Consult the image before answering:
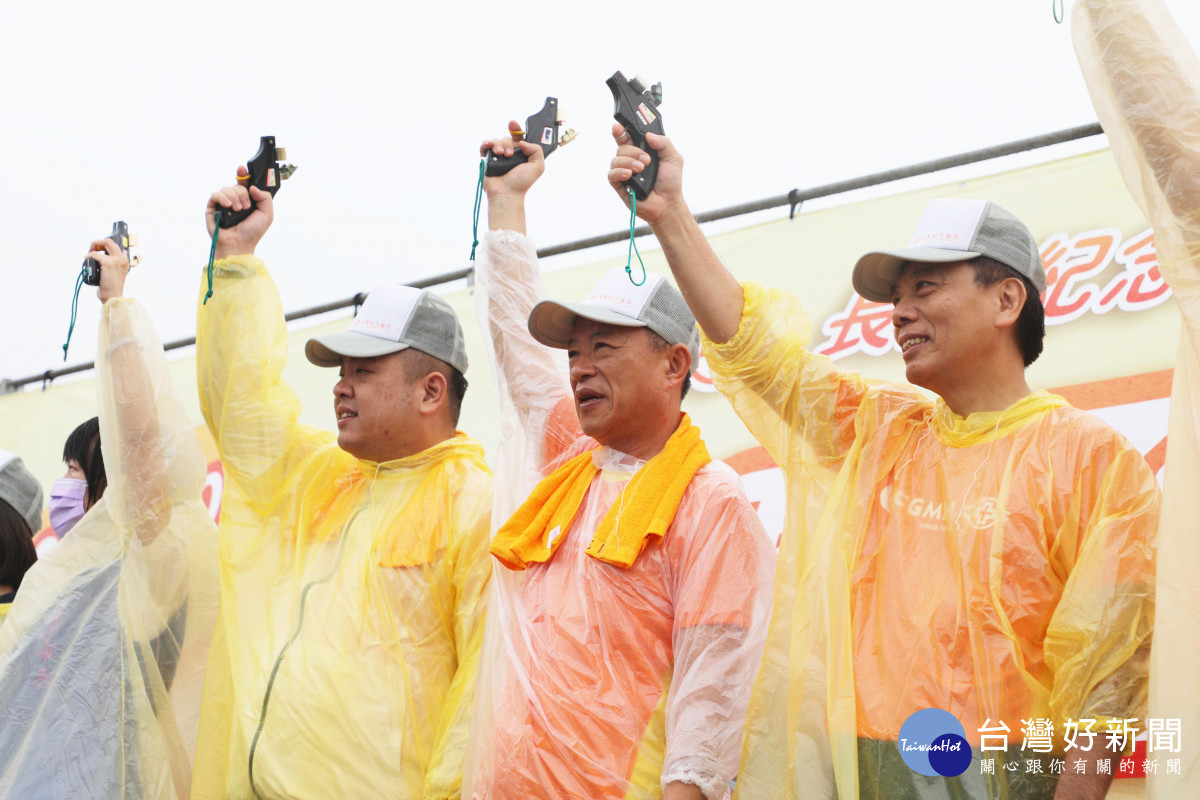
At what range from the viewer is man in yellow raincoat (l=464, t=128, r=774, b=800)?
6.26ft

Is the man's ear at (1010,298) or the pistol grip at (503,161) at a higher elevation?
the pistol grip at (503,161)

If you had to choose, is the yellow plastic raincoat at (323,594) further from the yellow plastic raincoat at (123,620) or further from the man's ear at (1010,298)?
the man's ear at (1010,298)

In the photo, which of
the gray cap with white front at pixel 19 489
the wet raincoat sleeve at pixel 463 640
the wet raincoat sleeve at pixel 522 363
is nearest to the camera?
the wet raincoat sleeve at pixel 463 640

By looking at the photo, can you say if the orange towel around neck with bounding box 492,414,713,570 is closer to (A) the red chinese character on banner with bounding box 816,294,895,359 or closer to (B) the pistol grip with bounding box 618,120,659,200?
(B) the pistol grip with bounding box 618,120,659,200

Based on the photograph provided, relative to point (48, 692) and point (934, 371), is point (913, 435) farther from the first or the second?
point (48, 692)

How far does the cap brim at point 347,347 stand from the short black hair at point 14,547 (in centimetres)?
102

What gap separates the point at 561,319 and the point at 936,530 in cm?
83

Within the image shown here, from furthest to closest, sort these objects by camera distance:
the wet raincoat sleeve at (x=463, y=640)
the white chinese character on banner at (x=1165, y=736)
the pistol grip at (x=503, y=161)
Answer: the pistol grip at (x=503, y=161), the wet raincoat sleeve at (x=463, y=640), the white chinese character on banner at (x=1165, y=736)

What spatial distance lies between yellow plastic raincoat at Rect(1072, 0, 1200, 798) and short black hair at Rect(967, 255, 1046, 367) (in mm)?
310

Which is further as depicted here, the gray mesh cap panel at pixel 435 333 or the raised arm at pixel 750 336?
the gray mesh cap panel at pixel 435 333

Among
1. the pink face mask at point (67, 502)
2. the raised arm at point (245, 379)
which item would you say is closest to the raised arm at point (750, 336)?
the raised arm at point (245, 379)

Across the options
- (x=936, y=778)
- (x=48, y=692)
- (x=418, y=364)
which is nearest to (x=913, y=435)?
(x=936, y=778)

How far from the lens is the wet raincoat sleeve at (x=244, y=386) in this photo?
8.71 ft

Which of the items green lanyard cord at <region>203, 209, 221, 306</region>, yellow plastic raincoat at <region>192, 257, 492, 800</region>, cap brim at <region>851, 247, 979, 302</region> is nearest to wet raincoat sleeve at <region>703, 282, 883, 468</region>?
cap brim at <region>851, 247, 979, 302</region>
